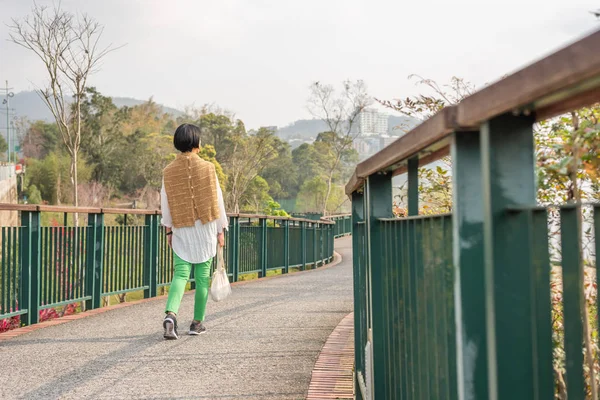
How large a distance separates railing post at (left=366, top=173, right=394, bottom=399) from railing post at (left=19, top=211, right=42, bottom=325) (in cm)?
437

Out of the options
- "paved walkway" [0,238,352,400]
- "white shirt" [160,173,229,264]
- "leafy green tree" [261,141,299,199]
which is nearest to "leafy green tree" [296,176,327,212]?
"leafy green tree" [261,141,299,199]

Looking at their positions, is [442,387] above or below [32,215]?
below

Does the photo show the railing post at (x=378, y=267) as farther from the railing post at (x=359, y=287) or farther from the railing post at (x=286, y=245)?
the railing post at (x=286, y=245)

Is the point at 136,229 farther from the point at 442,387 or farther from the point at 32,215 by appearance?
the point at 442,387

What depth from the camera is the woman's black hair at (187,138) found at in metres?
5.78

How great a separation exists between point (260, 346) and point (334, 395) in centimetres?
156

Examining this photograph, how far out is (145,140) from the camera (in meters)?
58.5

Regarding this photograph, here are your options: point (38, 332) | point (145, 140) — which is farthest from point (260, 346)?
point (145, 140)

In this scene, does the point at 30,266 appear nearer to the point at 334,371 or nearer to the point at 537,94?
the point at 334,371

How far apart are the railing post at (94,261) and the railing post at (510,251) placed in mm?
6669

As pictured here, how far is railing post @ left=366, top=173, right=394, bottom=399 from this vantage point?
2.60 meters

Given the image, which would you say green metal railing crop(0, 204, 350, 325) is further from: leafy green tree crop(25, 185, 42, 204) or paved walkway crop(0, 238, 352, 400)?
leafy green tree crop(25, 185, 42, 204)

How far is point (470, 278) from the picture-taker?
4.11ft

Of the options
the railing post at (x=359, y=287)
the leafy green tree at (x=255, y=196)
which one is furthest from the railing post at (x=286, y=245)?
the leafy green tree at (x=255, y=196)
